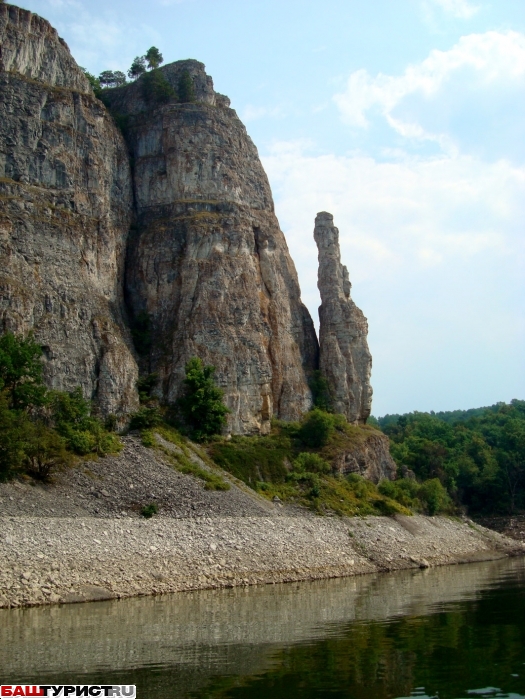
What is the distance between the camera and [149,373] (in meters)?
68.2

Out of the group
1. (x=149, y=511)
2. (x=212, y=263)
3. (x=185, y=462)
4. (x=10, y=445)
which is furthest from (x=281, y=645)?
(x=212, y=263)

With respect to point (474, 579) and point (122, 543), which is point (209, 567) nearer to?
point (122, 543)

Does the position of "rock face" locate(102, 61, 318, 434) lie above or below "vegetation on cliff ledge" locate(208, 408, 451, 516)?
above

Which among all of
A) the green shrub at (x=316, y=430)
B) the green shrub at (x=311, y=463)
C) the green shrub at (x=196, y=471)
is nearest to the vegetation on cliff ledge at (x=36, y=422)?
the green shrub at (x=196, y=471)

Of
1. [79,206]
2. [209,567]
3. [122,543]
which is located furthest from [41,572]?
[79,206]

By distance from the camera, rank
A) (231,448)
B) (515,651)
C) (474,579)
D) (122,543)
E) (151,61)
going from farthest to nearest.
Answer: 1. (151,61)
2. (231,448)
3. (474,579)
4. (122,543)
5. (515,651)

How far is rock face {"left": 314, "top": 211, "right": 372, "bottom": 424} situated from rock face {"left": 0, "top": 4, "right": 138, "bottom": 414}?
2199 centimetres

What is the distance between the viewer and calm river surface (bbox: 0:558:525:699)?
18297mm

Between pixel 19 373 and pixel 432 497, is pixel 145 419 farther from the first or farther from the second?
pixel 432 497

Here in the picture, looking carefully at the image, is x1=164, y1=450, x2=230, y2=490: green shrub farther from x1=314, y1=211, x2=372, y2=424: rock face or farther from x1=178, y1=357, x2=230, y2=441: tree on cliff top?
x1=314, y1=211, x2=372, y2=424: rock face

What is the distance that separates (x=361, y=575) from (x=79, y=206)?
3925 cm

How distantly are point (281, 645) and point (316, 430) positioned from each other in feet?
154

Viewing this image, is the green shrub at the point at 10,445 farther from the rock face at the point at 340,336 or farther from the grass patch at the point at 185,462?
the rock face at the point at 340,336

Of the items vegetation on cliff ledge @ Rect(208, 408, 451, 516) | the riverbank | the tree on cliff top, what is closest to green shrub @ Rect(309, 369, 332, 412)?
vegetation on cliff ledge @ Rect(208, 408, 451, 516)
